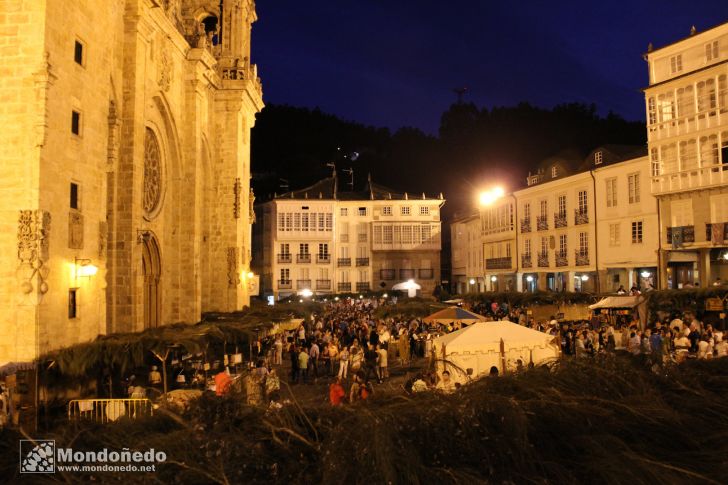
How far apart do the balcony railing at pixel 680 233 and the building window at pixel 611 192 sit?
5.88m

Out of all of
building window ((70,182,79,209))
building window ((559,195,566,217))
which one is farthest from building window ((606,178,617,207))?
building window ((70,182,79,209))

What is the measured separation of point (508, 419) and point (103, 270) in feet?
44.6

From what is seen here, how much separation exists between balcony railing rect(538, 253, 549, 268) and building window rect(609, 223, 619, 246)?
→ 684 cm

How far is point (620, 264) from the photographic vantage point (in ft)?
128

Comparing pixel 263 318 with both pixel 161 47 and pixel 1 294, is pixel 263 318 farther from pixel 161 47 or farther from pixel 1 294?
pixel 1 294

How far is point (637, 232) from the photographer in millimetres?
37750

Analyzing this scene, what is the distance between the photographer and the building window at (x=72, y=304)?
1512 centimetres

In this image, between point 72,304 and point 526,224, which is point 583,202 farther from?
point 72,304

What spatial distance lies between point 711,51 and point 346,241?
1663 inches

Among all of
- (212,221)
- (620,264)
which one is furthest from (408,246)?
(212,221)

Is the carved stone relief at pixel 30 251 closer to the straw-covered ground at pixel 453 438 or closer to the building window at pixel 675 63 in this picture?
the straw-covered ground at pixel 453 438

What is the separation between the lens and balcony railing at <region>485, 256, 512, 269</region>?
5183 cm

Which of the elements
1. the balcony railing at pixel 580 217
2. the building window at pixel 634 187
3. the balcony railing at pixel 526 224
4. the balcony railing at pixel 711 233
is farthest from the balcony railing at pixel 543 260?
the balcony railing at pixel 711 233

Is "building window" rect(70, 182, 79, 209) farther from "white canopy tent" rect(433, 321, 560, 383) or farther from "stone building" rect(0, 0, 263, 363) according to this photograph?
"white canopy tent" rect(433, 321, 560, 383)
